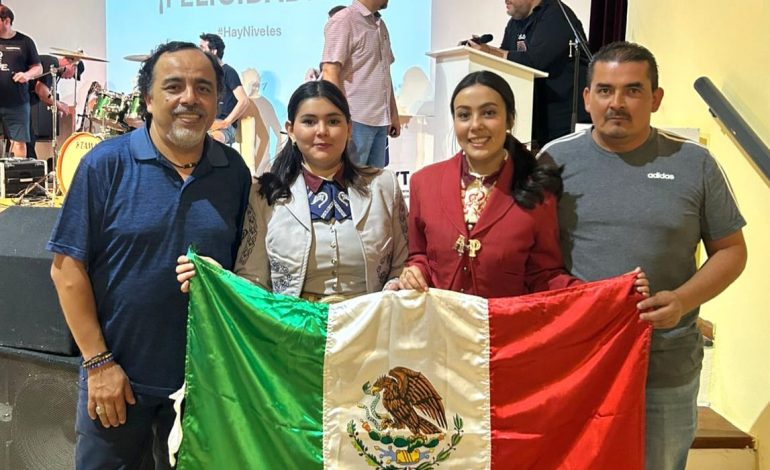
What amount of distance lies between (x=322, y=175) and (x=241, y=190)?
10.1 inches

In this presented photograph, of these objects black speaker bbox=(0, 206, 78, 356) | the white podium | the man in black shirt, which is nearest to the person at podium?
the white podium

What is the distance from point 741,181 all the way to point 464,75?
5.34ft

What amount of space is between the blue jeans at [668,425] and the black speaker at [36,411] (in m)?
2.00

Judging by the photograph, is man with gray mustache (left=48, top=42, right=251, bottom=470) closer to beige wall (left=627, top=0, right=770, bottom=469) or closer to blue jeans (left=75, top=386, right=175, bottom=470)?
blue jeans (left=75, top=386, right=175, bottom=470)

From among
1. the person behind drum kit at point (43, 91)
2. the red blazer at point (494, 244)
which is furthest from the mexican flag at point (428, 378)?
the person behind drum kit at point (43, 91)

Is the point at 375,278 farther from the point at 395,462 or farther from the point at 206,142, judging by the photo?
the point at 206,142

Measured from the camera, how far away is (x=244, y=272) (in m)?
2.05

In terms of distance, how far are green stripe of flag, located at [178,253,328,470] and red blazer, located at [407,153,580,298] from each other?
0.38m

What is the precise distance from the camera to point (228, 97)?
268 inches

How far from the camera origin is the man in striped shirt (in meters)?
3.77

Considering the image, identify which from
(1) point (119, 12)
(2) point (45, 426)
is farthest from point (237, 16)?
(2) point (45, 426)

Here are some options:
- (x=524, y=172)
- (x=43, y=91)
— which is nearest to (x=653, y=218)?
(x=524, y=172)

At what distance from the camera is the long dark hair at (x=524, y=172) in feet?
6.45

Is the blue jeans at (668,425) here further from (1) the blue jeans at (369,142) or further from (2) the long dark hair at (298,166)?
(1) the blue jeans at (369,142)
